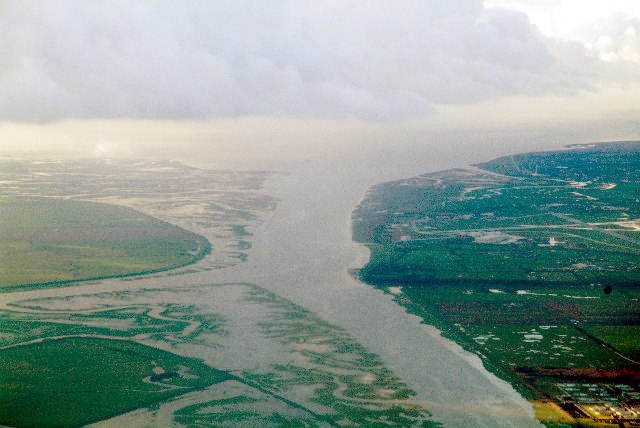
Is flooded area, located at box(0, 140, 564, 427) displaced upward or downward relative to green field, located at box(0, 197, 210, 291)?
downward

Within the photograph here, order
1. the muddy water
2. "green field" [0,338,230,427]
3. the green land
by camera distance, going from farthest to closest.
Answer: the green land < the muddy water < "green field" [0,338,230,427]

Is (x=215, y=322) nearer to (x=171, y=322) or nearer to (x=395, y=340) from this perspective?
(x=171, y=322)

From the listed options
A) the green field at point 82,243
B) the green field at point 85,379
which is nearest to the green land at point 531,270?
the green field at point 85,379

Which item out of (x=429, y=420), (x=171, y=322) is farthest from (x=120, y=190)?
(x=429, y=420)

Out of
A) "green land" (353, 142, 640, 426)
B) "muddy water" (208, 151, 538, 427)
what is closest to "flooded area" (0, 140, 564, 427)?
"muddy water" (208, 151, 538, 427)

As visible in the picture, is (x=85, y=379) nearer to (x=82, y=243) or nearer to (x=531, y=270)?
(x=82, y=243)

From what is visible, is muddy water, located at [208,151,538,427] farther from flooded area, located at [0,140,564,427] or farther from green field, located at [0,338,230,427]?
green field, located at [0,338,230,427]
